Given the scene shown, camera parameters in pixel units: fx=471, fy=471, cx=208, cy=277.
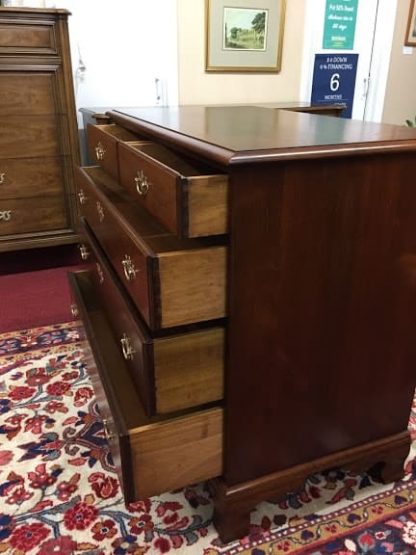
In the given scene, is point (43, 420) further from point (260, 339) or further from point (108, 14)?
point (108, 14)

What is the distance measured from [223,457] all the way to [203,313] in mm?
331

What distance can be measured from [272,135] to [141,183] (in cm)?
27

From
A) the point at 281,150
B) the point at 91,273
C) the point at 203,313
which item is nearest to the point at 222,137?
the point at 281,150

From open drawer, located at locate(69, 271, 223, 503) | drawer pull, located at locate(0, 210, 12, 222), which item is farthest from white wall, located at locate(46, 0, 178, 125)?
open drawer, located at locate(69, 271, 223, 503)

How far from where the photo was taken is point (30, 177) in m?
2.16

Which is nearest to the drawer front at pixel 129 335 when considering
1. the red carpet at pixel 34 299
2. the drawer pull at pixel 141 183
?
the drawer pull at pixel 141 183

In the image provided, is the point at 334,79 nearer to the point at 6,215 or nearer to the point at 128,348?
the point at 6,215

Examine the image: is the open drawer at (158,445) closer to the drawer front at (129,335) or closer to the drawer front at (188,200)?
the drawer front at (129,335)

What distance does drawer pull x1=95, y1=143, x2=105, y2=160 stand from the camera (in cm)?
135

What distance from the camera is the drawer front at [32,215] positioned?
7.13 ft

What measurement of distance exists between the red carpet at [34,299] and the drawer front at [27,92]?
2.59ft

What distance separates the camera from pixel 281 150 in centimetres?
75

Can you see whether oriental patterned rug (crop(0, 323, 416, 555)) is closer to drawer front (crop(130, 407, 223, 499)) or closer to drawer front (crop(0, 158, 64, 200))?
drawer front (crop(130, 407, 223, 499))

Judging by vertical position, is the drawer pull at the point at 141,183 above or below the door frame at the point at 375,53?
below
